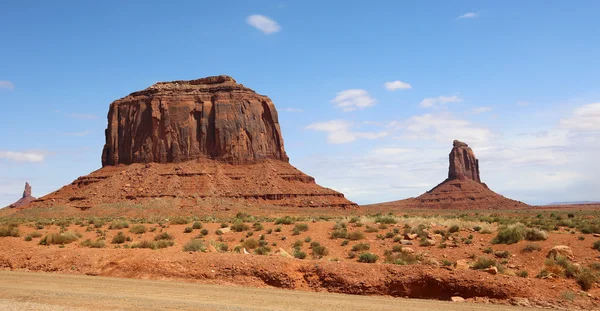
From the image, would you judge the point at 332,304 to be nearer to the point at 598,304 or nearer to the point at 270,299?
the point at 270,299

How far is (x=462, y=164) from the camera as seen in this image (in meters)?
148

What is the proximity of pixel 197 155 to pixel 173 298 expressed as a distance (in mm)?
74790

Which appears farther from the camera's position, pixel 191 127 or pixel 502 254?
pixel 191 127

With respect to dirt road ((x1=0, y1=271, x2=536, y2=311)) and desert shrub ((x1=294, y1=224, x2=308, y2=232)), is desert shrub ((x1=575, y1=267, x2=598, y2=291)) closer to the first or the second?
dirt road ((x1=0, y1=271, x2=536, y2=311))

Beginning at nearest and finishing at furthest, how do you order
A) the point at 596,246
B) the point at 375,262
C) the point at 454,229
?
the point at 375,262 → the point at 596,246 → the point at 454,229

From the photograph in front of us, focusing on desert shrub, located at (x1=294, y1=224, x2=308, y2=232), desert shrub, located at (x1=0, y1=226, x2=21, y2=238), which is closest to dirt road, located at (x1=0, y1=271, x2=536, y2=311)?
desert shrub, located at (x1=294, y1=224, x2=308, y2=232)

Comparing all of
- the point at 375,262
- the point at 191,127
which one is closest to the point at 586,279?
the point at 375,262

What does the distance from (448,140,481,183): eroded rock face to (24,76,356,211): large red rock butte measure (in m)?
→ 74.0

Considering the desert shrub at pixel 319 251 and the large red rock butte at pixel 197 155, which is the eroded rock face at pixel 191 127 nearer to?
the large red rock butte at pixel 197 155

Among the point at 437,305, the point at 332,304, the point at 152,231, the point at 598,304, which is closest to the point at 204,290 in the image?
the point at 332,304

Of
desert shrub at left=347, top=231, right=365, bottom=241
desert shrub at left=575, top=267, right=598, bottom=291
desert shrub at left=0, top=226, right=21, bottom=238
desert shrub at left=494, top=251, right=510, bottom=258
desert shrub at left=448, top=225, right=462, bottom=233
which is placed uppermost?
desert shrub at left=0, top=226, right=21, bottom=238

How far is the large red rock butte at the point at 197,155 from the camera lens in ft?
243

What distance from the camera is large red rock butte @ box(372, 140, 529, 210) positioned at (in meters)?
126

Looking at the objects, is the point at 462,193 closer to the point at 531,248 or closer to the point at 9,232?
the point at 531,248
